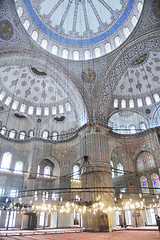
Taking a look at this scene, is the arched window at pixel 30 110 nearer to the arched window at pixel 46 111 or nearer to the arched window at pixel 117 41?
the arched window at pixel 46 111

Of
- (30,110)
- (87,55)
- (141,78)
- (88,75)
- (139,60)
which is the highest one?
(139,60)

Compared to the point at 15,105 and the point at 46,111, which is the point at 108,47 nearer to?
the point at 46,111

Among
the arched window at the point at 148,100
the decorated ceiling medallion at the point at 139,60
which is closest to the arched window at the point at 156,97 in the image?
the arched window at the point at 148,100

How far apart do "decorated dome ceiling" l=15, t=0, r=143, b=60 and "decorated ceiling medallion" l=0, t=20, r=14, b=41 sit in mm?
2006

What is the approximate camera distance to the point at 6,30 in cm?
1274

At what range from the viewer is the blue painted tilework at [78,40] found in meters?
14.6

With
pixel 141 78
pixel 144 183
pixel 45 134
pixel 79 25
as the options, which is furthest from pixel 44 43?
pixel 144 183

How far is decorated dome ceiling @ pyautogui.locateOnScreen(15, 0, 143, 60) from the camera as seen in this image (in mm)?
15094

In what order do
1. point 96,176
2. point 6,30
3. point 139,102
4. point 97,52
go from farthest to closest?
point 139,102 < point 97,52 < point 6,30 < point 96,176

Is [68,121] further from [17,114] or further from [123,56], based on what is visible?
[123,56]

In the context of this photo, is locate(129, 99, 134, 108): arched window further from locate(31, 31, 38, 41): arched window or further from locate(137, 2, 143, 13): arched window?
locate(31, 31, 38, 41): arched window

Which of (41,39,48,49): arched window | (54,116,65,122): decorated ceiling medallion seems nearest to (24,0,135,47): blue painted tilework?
(41,39,48,49): arched window

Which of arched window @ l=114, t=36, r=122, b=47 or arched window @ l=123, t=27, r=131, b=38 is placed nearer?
arched window @ l=123, t=27, r=131, b=38

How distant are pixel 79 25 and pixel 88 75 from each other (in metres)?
5.24
